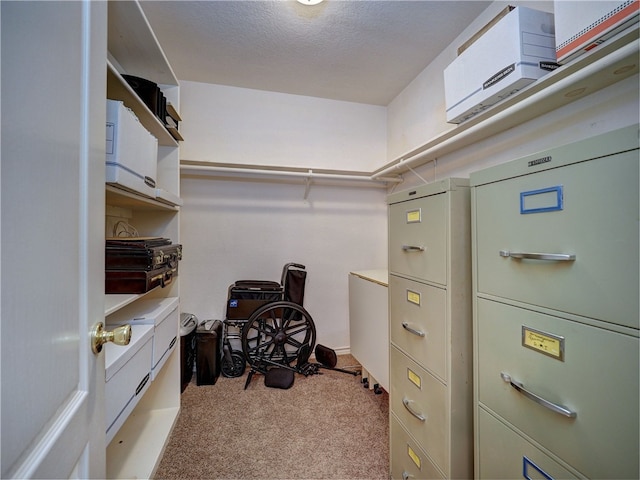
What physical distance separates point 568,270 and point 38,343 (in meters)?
1.07

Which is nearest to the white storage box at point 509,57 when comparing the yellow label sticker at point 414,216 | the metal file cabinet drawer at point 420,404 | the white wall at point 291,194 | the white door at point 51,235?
the yellow label sticker at point 414,216

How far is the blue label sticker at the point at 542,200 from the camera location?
711 millimetres

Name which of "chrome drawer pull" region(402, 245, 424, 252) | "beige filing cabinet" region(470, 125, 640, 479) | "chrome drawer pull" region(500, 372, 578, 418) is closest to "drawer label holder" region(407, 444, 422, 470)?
"beige filing cabinet" region(470, 125, 640, 479)

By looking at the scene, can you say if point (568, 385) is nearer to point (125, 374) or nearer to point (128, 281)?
point (125, 374)

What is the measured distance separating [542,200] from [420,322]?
673mm

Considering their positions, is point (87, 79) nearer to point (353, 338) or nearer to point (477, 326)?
point (477, 326)

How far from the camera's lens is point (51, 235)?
0.41 meters

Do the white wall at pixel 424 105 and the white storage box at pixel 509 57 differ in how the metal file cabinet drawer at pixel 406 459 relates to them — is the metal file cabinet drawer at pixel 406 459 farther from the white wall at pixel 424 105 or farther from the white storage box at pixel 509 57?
the white wall at pixel 424 105

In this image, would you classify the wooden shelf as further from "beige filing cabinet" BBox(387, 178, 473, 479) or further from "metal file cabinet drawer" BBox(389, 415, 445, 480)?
"metal file cabinet drawer" BBox(389, 415, 445, 480)

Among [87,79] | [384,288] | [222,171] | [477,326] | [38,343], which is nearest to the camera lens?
[38,343]

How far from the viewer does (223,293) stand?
2539 millimetres

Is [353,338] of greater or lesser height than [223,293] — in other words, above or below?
below

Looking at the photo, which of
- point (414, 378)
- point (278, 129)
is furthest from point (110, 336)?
point (278, 129)

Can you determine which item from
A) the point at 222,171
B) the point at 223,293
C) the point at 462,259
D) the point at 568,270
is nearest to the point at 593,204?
the point at 568,270
